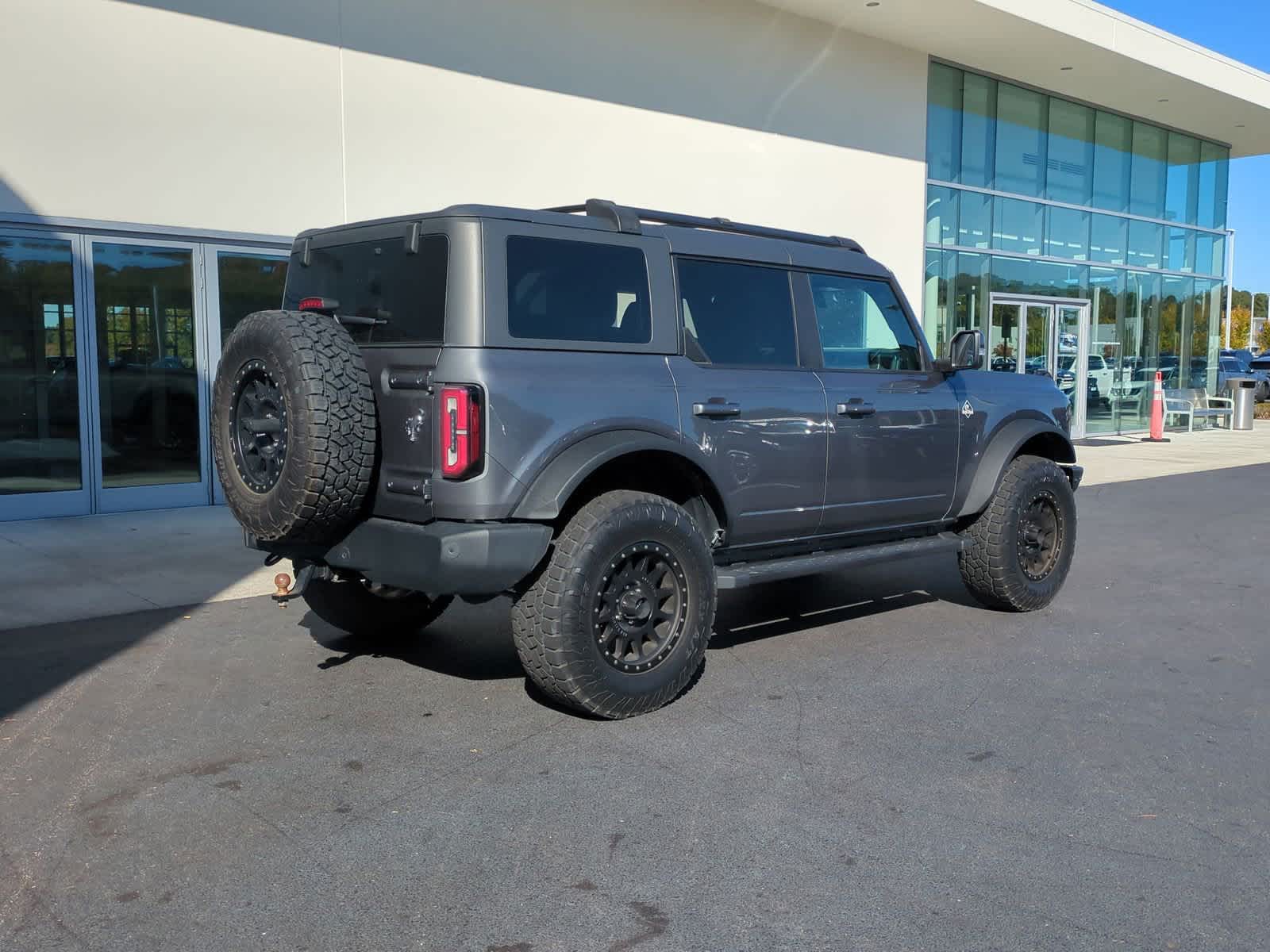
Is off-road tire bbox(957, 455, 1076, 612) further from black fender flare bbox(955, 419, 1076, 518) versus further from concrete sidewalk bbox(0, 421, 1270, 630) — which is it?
concrete sidewalk bbox(0, 421, 1270, 630)

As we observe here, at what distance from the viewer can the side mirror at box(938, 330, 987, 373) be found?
6219mm

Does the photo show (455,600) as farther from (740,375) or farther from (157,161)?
(157,161)

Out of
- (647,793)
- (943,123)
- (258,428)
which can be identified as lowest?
(647,793)

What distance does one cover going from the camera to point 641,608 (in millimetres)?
4848

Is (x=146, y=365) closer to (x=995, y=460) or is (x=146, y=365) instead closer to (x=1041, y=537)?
(x=995, y=460)

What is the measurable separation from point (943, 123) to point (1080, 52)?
7.11 feet

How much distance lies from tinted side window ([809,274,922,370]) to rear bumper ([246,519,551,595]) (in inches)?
84.5

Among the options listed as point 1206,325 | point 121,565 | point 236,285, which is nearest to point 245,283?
point 236,285

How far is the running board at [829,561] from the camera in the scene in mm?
5316

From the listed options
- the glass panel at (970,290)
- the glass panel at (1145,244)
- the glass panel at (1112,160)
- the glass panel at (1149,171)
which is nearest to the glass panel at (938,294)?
the glass panel at (970,290)

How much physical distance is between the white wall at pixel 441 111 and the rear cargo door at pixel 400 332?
6318mm

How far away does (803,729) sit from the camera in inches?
186

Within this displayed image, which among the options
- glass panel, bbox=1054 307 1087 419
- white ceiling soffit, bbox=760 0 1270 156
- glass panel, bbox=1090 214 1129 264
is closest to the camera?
white ceiling soffit, bbox=760 0 1270 156

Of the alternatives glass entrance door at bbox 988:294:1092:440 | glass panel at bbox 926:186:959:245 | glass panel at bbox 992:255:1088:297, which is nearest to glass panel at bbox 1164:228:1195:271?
glass panel at bbox 992:255:1088:297
